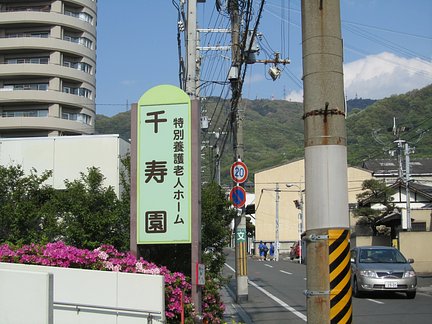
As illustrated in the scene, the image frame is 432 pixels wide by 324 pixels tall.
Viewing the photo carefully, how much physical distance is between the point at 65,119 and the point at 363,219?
103ft

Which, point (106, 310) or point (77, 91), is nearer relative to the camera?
point (106, 310)

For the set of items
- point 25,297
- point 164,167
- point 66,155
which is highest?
point 66,155

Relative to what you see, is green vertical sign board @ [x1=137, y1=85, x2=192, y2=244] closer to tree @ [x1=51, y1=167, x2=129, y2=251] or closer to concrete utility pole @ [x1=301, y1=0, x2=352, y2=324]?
tree @ [x1=51, y1=167, x2=129, y2=251]

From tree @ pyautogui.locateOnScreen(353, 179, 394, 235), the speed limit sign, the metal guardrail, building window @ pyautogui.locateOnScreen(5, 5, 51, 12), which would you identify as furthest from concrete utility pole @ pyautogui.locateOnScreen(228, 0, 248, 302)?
building window @ pyautogui.locateOnScreen(5, 5, 51, 12)

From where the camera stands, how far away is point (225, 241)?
46.9 ft

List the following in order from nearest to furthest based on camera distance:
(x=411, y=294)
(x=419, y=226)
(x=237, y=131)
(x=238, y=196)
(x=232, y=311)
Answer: (x=232, y=311)
(x=238, y=196)
(x=411, y=294)
(x=237, y=131)
(x=419, y=226)

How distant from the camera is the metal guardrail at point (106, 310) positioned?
8805 mm

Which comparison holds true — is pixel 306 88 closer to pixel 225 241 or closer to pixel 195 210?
pixel 195 210

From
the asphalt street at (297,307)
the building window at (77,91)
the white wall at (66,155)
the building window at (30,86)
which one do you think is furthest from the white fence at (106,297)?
the building window at (77,91)

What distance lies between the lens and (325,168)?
5668 millimetres

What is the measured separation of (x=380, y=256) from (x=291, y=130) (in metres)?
101

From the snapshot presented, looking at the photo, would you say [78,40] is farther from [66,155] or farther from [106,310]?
[106,310]

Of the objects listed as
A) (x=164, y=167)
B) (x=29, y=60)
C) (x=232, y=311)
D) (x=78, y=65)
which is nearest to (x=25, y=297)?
(x=164, y=167)

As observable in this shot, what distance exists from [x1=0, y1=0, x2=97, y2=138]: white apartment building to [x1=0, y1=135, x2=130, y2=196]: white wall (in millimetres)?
41478
